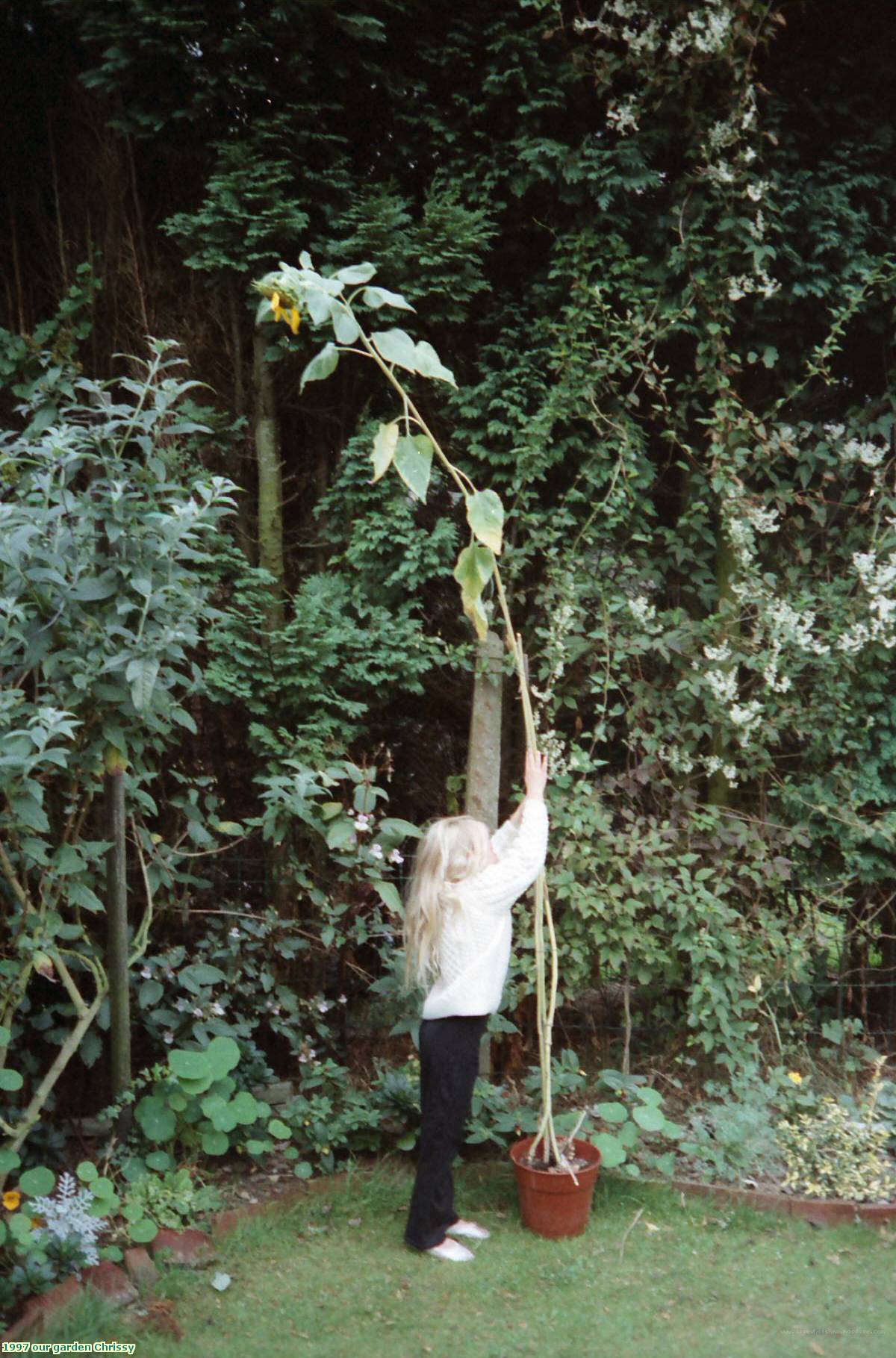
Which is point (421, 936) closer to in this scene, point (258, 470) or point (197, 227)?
point (258, 470)

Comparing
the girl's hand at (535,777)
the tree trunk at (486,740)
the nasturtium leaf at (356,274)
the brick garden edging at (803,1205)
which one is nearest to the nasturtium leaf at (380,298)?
the nasturtium leaf at (356,274)

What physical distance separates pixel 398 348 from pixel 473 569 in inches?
24.9

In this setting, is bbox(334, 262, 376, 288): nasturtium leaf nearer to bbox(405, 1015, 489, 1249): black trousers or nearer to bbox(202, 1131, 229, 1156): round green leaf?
bbox(405, 1015, 489, 1249): black trousers

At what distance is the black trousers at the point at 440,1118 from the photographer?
302cm

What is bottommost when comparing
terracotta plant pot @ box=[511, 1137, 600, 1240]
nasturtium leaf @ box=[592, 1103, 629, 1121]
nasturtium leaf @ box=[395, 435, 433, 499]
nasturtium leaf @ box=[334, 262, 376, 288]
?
terracotta plant pot @ box=[511, 1137, 600, 1240]

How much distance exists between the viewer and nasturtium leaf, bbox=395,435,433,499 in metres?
2.63

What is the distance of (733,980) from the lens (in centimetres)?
398

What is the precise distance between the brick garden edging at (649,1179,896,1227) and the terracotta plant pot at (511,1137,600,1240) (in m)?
0.43

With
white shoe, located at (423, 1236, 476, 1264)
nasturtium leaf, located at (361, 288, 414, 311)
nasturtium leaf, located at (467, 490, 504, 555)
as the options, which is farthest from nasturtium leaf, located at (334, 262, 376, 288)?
white shoe, located at (423, 1236, 476, 1264)

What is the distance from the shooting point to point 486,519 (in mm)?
2811

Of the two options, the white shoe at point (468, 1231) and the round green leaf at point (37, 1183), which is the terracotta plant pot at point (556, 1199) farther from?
the round green leaf at point (37, 1183)

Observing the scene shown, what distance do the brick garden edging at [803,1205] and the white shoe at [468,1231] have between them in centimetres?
68

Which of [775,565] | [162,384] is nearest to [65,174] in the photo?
[162,384]

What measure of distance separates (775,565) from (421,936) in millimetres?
2311
